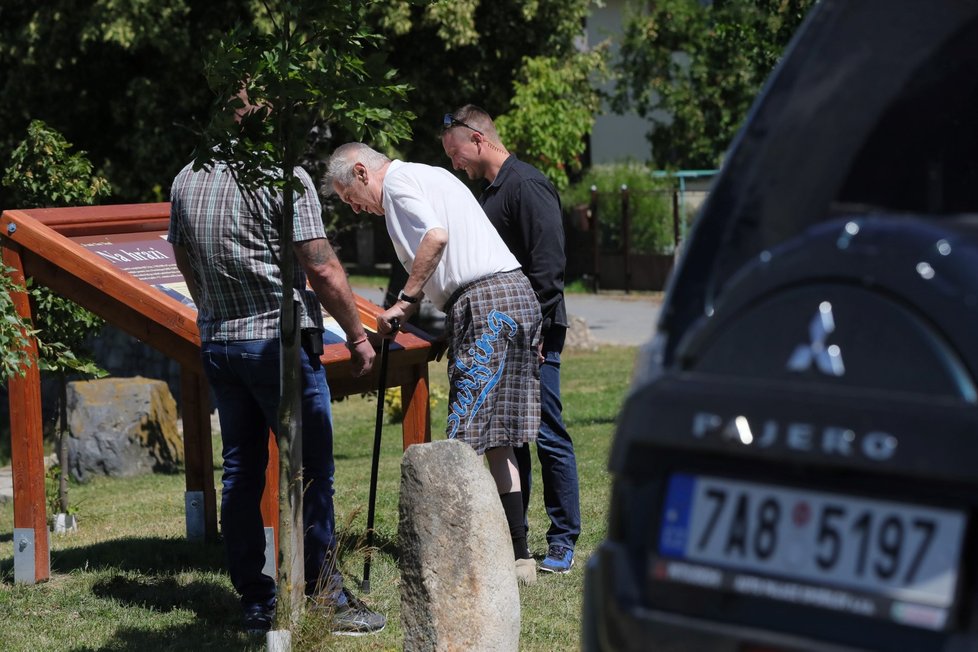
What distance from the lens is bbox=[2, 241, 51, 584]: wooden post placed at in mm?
5758

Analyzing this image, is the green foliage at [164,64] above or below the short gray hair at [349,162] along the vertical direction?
above

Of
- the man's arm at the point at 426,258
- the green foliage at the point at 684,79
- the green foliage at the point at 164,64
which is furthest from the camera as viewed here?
the green foliage at the point at 684,79

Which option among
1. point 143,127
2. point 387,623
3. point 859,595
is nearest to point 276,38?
point 387,623

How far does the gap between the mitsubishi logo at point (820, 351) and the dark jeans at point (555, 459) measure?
12.5 feet

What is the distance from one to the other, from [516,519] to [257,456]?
1.24 metres

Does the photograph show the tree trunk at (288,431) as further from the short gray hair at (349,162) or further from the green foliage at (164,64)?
the green foliage at (164,64)

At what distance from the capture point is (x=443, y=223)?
530 cm

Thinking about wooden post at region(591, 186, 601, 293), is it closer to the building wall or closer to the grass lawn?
the building wall

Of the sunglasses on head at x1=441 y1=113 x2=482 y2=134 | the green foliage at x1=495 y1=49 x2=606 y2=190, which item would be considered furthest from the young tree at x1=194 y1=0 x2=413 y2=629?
the green foliage at x1=495 y1=49 x2=606 y2=190

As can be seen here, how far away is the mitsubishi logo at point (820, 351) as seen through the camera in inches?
79.3

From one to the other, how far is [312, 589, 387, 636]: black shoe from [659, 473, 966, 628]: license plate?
276cm

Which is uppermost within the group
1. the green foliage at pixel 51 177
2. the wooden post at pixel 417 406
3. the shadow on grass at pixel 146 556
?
the green foliage at pixel 51 177

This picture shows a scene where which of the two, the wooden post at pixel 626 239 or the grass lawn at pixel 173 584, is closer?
the grass lawn at pixel 173 584

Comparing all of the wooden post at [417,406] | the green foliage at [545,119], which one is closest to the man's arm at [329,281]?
the wooden post at [417,406]
